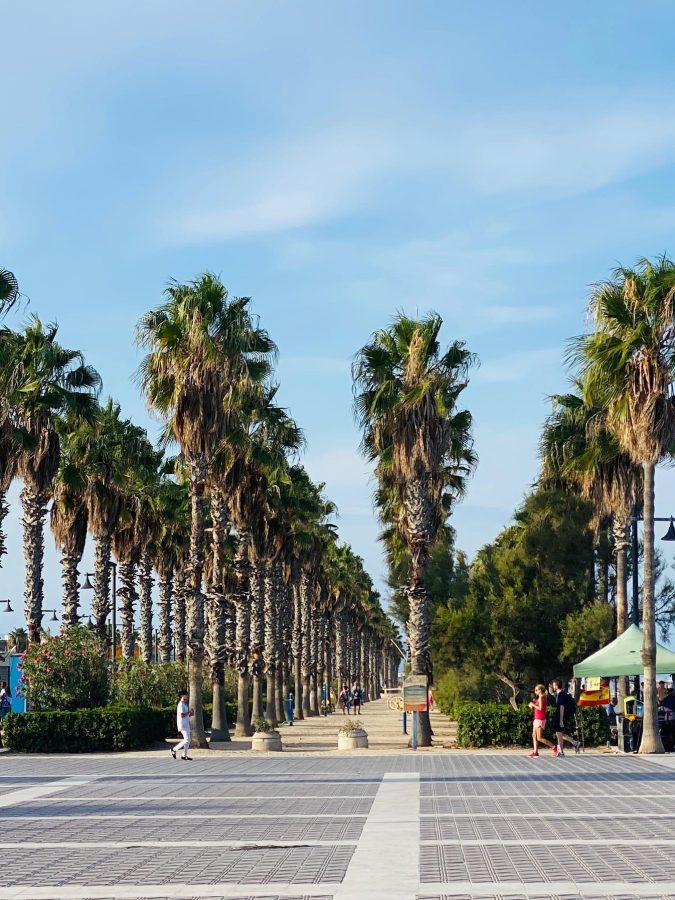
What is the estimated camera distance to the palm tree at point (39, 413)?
36.0 metres

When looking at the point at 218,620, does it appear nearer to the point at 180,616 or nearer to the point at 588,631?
the point at 588,631

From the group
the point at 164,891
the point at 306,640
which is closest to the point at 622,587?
the point at 164,891

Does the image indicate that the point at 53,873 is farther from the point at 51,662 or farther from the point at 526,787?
the point at 51,662

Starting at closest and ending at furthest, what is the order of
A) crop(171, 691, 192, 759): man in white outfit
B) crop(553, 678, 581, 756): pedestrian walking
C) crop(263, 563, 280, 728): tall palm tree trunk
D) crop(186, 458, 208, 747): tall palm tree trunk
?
1. crop(171, 691, 192, 759): man in white outfit
2. crop(553, 678, 581, 756): pedestrian walking
3. crop(186, 458, 208, 747): tall palm tree trunk
4. crop(263, 563, 280, 728): tall palm tree trunk

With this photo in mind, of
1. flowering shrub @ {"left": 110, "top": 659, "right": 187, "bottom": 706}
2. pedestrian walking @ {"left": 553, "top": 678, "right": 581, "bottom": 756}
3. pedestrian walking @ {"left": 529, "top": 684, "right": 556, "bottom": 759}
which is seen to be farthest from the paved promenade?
flowering shrub @ {"left": 110, "top": 659, "right": 187, "bottom": 706}

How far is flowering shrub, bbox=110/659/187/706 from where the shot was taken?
42.1 metres

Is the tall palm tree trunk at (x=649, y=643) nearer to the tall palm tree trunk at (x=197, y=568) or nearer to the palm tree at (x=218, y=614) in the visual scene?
the tall palm tree trunk at (x=197, y=568)

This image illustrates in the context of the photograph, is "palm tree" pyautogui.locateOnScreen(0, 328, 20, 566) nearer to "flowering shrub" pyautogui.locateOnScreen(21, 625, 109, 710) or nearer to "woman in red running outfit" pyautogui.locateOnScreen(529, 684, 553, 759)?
"flowering shrub" pyautogui.locateOnScreen(21, 625, 109, 710)

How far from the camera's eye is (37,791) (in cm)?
2022

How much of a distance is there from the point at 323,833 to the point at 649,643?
17.4 metres

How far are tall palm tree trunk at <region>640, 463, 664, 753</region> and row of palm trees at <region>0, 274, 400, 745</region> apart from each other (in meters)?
11.3

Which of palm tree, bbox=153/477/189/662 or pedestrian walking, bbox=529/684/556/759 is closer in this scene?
pedestrian walking, bbox=529/684/556/759

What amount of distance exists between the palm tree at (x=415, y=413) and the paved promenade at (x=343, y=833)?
1133 cm

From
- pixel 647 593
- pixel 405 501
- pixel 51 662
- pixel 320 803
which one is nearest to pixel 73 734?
pixel 51 662
